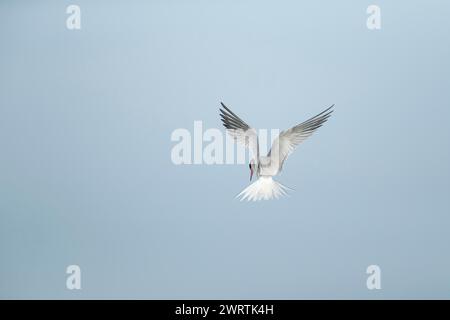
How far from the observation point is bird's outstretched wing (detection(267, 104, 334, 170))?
2035mm

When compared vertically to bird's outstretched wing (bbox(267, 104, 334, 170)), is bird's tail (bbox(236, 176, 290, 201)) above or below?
below

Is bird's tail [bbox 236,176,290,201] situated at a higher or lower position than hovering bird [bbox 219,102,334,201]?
lower

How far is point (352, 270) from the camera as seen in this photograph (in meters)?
2.05

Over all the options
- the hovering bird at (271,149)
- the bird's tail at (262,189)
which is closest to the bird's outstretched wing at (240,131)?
the hovering bird at (271,149)

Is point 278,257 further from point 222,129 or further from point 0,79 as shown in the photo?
point 0,79

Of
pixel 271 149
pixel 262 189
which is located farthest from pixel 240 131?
pixel 262 189

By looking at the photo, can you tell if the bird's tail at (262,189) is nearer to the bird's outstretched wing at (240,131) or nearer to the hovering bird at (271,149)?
the hovering bird at (271,149)

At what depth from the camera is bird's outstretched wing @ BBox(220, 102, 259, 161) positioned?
2.04m

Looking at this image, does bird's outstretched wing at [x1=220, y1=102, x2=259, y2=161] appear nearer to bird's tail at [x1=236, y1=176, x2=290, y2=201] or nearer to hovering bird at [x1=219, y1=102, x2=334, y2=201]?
hovering bird at [x1=219, y1=102, x2=334, y2=201]

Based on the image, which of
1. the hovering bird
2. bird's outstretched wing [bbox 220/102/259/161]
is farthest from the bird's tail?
bird's outstretched wing [bbox 220/102/259/161]

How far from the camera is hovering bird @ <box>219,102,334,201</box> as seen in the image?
204 cm

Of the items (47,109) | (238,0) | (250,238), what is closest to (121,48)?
(47,109)

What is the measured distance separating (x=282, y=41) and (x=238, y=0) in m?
0.26

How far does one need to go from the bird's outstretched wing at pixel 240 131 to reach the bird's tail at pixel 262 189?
10cm
